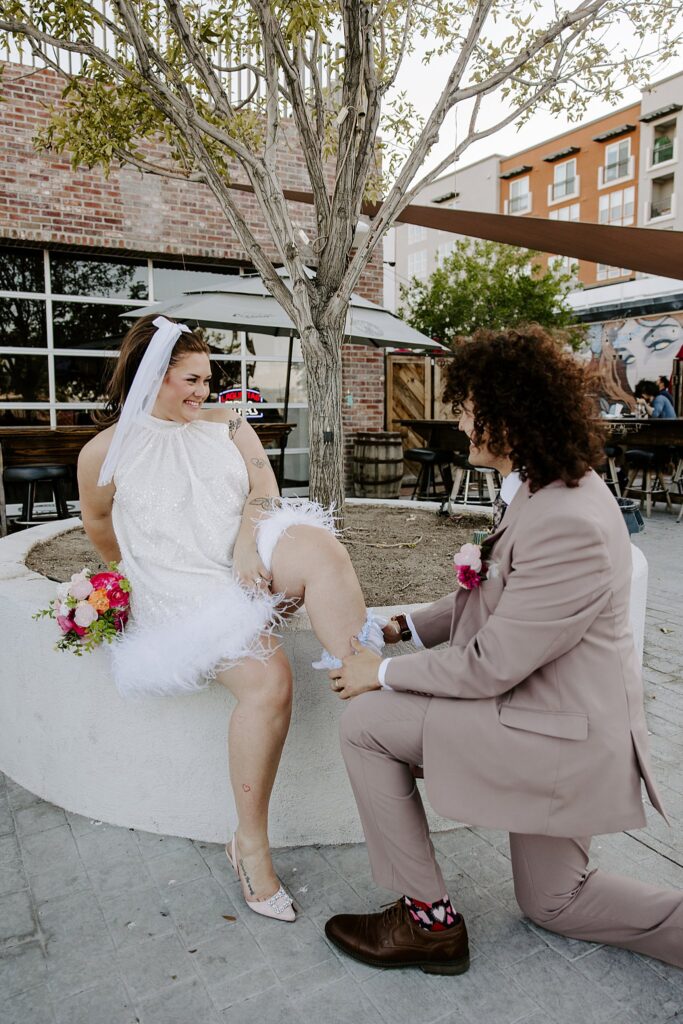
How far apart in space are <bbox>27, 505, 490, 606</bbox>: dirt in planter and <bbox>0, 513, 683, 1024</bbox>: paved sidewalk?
1.15 metres

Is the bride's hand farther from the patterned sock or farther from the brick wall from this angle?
the brick wall

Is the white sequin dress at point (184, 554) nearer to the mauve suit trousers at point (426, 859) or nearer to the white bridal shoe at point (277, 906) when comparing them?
the mauve suit trousers at point (426, 859)

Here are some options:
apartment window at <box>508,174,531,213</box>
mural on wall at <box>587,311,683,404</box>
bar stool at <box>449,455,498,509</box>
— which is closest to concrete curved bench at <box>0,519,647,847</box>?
bar stool at <box>449,455,498,509</box>

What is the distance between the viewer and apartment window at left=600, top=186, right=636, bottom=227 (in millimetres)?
34750

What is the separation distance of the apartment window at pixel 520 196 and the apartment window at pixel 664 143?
9078 millimetres

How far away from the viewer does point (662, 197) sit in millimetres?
33219

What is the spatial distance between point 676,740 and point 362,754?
2.04m

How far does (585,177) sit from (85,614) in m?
41.0

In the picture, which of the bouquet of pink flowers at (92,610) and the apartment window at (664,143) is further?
the apartment window at (664,143)

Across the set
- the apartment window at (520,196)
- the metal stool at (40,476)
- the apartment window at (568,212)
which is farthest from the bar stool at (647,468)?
the apartment window at (520,196)

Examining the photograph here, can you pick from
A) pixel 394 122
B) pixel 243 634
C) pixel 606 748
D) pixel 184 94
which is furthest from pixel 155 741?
pixel 394 122

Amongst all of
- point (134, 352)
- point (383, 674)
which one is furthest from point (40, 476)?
point (383, 674)

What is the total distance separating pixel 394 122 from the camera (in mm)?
5125

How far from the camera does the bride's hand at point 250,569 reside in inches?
89.9
